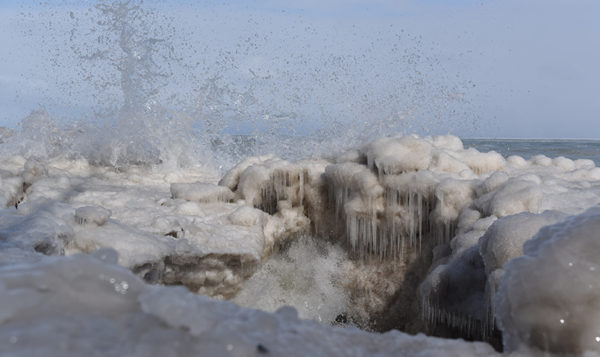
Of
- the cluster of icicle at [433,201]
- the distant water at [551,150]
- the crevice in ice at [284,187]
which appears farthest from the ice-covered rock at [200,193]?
the distant water at [551,150]

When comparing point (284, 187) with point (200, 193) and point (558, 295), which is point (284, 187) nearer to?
point (200, 193)

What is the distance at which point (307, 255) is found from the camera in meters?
4.02

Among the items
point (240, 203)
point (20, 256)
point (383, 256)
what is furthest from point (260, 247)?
point (20, 256)

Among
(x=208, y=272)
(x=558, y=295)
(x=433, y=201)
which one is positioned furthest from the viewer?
(x=433, y=201)

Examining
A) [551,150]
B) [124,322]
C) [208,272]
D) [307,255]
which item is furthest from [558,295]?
[551,150]

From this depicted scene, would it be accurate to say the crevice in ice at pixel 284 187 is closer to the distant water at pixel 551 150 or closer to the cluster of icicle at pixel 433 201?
the cluster of icicle at pixel 433 201

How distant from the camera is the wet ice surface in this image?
1012 mm

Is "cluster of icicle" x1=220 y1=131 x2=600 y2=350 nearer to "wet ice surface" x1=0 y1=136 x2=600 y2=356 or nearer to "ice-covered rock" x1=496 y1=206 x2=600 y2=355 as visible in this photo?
"wet ice surface" x1=0 y1=136 x2=600 y2=356

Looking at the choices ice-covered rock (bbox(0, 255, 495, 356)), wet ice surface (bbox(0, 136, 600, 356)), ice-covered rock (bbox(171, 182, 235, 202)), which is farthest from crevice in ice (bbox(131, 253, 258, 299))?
ice-covered rock (bbox(0, 255, 495, 356))

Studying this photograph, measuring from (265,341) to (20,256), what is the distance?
3.27 ft

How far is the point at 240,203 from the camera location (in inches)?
160

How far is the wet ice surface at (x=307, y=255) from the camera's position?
1.01 m

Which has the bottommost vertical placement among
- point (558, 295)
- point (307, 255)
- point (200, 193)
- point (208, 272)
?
point (307, 255)

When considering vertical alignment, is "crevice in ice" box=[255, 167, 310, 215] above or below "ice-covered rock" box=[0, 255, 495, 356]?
below
